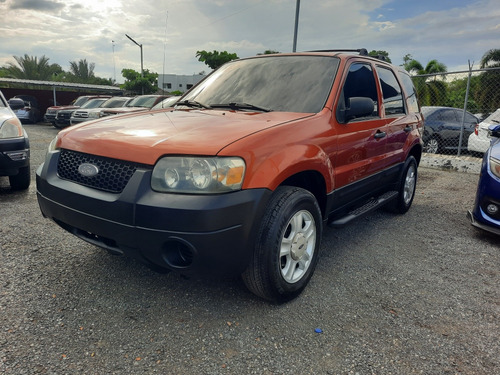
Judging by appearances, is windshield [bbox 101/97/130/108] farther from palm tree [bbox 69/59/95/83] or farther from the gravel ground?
palm tree [bbox 69/59/95/83]

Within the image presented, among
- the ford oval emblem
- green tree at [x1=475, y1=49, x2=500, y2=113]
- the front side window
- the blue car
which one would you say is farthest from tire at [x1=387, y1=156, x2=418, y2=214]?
green tree at [x1=475, y1=49, x2=500, y2=113]

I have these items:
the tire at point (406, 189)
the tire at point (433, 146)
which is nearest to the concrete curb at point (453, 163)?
the tire at point (433, 146)

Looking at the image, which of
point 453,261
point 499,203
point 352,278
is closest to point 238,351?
point 352,278

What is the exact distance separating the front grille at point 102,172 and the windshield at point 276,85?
117 centimetres

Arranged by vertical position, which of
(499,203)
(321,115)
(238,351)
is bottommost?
(238,351)

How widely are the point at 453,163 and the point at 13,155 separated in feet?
27.1

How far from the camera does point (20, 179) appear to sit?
201 inches

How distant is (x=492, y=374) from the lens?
196 centimetres

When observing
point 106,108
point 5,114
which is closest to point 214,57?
point 106,108

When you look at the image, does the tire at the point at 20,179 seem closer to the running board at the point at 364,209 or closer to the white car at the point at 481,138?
the running board at the point at 364,209

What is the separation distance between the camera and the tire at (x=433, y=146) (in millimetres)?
9664

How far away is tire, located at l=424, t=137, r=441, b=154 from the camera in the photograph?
31.7 feet

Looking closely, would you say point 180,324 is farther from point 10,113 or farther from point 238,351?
point 10,113

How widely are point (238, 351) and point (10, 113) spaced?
4.85 m
